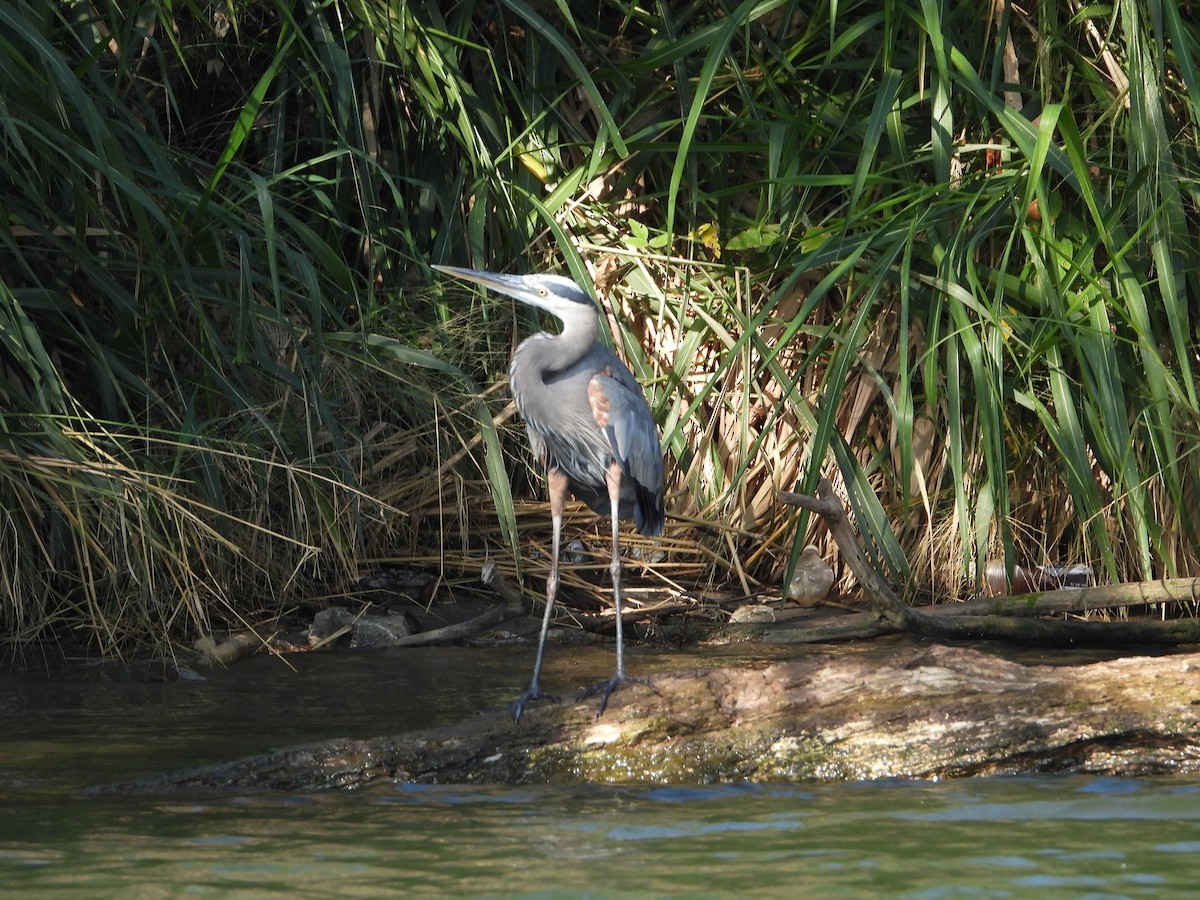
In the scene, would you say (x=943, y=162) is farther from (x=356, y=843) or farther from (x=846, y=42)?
(x=356, y=843)

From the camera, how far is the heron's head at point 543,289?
4160mm

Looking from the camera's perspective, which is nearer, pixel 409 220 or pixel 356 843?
pixel 356 843

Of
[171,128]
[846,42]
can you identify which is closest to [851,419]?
[846,42]

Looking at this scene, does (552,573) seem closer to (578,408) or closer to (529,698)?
(578,408)

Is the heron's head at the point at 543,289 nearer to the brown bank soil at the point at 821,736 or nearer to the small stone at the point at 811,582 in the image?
the brown bank soil at the point at 821,736

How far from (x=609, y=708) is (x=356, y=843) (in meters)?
0.75

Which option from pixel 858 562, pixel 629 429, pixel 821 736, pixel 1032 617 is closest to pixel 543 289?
pixel 629 429

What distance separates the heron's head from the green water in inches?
52.1

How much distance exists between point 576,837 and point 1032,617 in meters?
2.18

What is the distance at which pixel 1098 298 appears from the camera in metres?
4.49

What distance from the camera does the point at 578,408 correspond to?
4.16m

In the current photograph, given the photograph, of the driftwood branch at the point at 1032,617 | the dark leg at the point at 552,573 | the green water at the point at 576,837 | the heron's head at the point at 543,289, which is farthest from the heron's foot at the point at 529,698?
the heron's head at the point at 543,289

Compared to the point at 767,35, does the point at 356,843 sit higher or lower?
lower

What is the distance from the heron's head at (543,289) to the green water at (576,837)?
4.34ft
